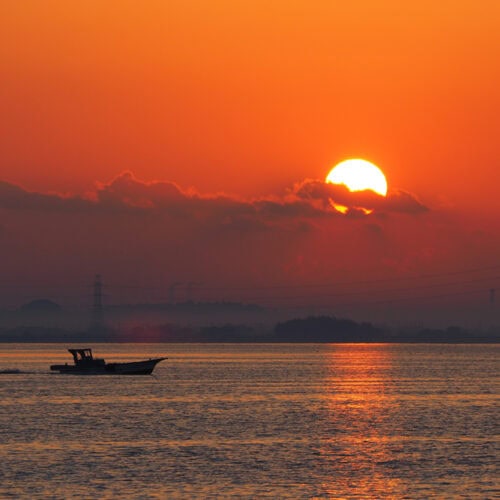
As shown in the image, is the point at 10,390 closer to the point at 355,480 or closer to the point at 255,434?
the point at 255,434

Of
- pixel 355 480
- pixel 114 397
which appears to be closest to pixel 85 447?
pixel 355 480

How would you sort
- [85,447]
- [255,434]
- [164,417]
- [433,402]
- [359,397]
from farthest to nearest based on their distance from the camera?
[359,397]
[433,402]
[164,417]
[255,434]
[85,447]

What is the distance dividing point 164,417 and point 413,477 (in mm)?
57689

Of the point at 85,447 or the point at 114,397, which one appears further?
the point at 114,397

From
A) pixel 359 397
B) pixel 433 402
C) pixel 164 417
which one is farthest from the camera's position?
pixel 359 397

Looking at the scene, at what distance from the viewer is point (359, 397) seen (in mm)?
186250

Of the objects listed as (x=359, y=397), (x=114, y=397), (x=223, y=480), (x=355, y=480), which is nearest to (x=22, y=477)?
(x=223, y=480)

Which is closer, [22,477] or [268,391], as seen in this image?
[22,477]

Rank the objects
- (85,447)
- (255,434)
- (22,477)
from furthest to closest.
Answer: (255,434) → (85,447) → (22,477)

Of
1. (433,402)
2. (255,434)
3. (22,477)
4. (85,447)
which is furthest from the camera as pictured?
(433,402)

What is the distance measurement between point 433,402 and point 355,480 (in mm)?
86501

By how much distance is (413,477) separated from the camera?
277ft

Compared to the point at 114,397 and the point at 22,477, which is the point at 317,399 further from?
the point at 22,477

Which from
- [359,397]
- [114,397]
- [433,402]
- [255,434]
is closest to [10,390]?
[114,397]
